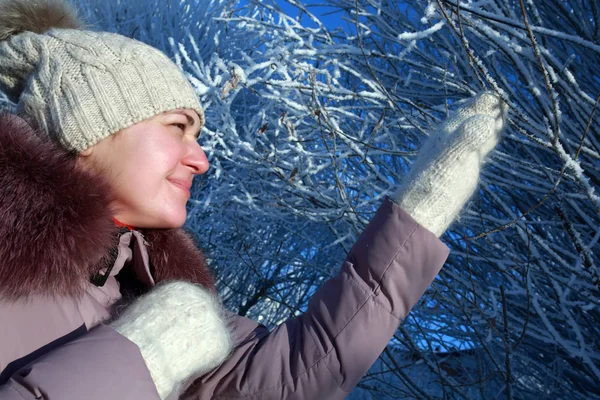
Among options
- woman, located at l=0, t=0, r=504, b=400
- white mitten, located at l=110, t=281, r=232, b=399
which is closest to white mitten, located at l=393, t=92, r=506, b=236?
woman, located at l=0, t=0, r=504, b=400

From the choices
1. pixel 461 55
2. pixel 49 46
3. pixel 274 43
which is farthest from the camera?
pixel 274 43

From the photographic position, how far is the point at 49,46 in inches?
62.0

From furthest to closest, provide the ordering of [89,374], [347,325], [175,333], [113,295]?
[113,295]
[347,325]
[175,333]
[89,374]

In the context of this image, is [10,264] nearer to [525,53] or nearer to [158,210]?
[158,210]

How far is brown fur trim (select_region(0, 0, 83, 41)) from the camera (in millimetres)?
1721

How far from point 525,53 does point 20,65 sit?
55.3 inches

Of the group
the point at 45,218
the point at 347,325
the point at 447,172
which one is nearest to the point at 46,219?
the point at 45,218

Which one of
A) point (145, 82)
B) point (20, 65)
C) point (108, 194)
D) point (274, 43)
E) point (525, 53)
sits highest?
point (525, 53)

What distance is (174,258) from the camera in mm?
1649

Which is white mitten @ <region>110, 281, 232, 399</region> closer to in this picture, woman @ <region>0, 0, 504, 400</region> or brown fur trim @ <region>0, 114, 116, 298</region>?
woman @ <region>0, 0, 504, 400</region>

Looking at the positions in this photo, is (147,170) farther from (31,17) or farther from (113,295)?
(31,17)

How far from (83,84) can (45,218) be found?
0.43 m

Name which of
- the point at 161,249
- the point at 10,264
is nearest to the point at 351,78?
the point at 161,249

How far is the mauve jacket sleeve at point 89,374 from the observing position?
98 centimetres
